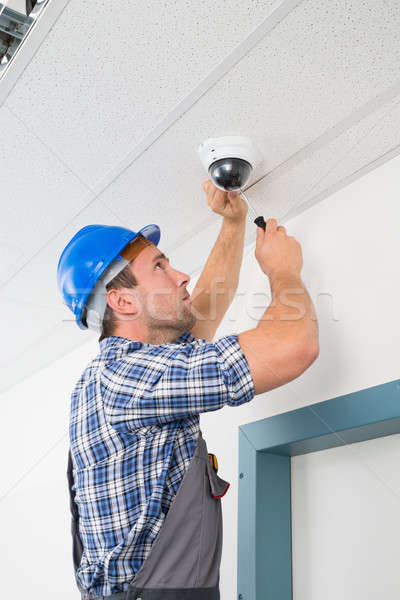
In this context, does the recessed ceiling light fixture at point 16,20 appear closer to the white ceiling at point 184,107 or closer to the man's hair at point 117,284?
the white ceiling at point 184,107

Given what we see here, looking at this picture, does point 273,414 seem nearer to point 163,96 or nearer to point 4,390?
point 163,96

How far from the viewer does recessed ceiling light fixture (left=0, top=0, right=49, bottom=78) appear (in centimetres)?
96

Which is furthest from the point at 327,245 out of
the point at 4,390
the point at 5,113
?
the point at 4,390

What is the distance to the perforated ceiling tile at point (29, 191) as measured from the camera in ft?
4.11

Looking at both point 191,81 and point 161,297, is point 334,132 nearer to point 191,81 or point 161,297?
point 191,81

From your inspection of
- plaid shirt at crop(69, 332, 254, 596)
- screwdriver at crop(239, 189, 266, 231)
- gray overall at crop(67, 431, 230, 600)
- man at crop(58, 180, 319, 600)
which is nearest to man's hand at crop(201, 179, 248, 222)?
screwdriver at crop(239, 189, 266, 231)

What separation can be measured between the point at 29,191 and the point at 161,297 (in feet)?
1.67

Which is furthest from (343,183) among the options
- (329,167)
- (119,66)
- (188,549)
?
(188,549)

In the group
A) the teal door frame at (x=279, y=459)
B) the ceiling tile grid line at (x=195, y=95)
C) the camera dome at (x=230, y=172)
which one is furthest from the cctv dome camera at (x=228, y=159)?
the teal door frame at (x=279, y=459)

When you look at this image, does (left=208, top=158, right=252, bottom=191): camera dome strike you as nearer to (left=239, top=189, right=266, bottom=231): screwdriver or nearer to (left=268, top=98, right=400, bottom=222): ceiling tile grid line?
(left=239, top=189, right=266, bottom=231): screwdriver

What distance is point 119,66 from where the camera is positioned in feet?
3.46

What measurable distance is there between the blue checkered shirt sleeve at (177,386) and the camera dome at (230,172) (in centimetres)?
43

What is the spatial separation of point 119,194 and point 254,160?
39 centimetres

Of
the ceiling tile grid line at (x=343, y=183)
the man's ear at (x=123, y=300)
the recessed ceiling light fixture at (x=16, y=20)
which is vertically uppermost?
the recessed ceiling light fixture at (x=16, y=20)
